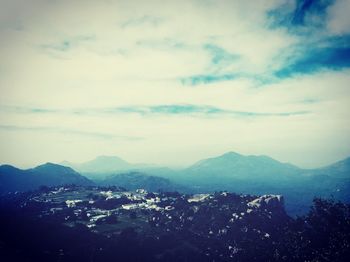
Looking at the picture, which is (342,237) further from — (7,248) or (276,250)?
(7,248)

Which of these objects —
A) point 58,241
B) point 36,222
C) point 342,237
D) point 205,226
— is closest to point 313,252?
point 342,237

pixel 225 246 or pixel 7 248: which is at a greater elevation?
pixel 7 248

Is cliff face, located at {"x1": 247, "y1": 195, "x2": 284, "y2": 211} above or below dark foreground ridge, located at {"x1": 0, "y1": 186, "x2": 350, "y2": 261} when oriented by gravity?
above

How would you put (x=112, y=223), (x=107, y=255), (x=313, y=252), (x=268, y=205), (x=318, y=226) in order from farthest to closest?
(x=268, y=205), (x=112, y=223), (x=318, y=226), (x=107, y=255), (x=313, y=252)

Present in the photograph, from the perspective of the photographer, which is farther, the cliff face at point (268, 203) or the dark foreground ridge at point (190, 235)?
the cliff face at point (268, 203)

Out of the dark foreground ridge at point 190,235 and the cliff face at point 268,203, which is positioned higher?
the cliff face at point 268,203

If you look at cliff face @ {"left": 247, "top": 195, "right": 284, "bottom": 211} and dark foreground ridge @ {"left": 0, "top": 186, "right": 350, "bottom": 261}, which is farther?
cliff face @ {"left": 247, "top": 195, "right": 284, "bottom": 211}

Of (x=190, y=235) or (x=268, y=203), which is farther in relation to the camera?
(x=268, y=203)

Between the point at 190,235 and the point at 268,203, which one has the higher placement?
the point at 268,203
